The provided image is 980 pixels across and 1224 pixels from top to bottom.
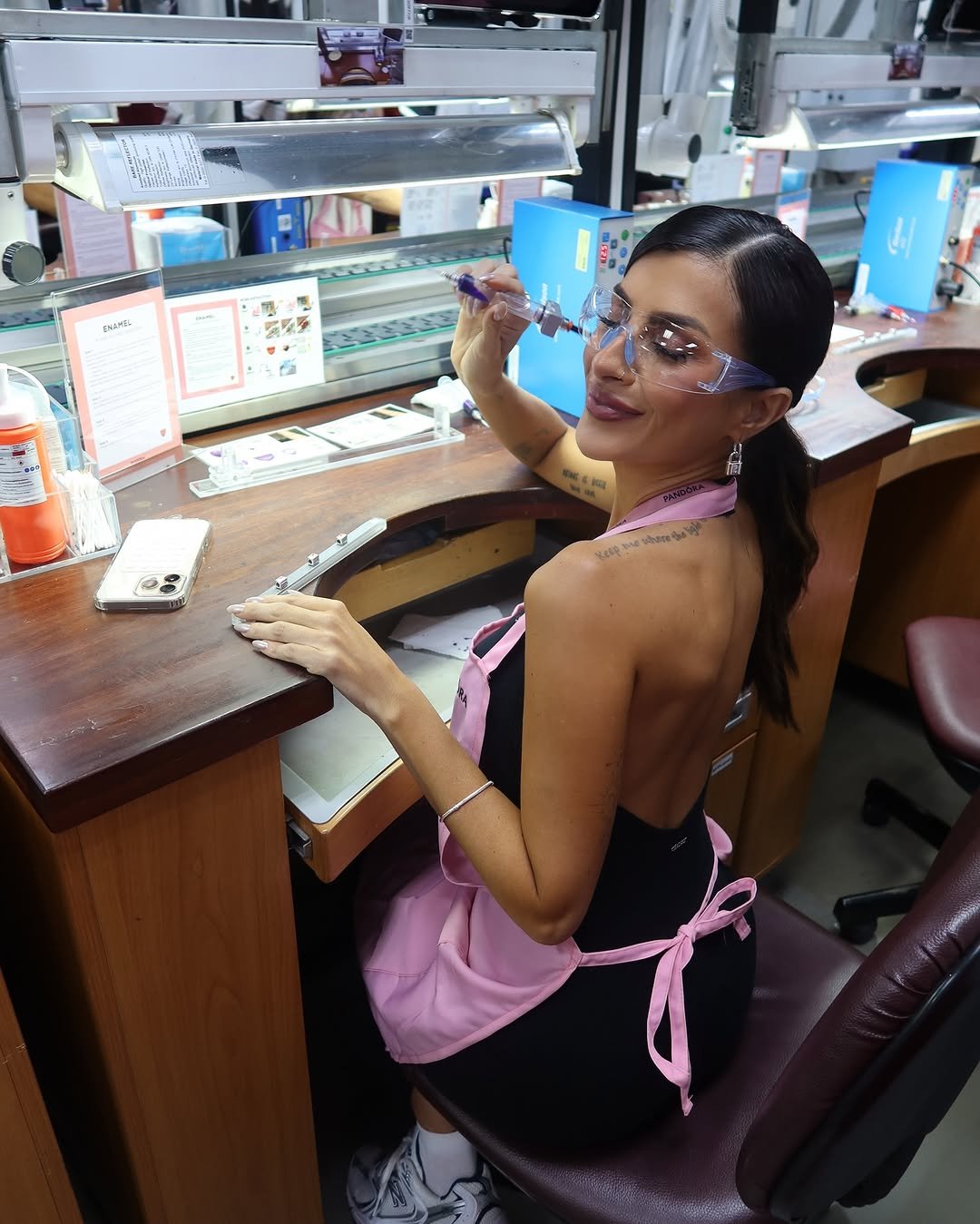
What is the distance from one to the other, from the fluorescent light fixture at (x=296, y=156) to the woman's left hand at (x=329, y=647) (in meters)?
0.50

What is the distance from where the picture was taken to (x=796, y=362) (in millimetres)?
964

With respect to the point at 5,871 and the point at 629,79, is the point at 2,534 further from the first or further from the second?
the point at 629,79

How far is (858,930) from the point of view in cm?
188

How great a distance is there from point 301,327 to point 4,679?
0.83m

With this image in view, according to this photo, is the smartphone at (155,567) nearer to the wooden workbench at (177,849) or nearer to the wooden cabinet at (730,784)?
the wooden workbench at (177,849)

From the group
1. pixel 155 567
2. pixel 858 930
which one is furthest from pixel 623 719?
pixel 858 930

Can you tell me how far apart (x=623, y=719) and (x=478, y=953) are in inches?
13.7

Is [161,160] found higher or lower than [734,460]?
higher

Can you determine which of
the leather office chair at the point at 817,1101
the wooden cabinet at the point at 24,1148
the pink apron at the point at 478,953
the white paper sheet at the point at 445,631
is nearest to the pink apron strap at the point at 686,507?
the pink apron at the point at 478,953

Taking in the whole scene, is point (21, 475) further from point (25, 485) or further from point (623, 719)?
point (623, 719)

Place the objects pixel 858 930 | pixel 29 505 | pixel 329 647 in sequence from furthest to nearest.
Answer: pixel 858 930, pixel 29 505, pixel 329 647

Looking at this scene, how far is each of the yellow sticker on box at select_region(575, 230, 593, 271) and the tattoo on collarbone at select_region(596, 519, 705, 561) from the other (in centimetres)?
71

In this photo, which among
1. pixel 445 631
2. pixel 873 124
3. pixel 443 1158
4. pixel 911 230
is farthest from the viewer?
pixel 911 230

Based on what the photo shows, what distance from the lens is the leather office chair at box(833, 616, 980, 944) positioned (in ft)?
5.42
